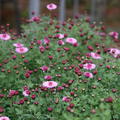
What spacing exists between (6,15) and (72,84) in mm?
6716

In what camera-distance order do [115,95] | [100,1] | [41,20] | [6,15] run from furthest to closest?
[6,15]
[100,1]
[41,20]
[115,95]

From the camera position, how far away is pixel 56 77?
355cm

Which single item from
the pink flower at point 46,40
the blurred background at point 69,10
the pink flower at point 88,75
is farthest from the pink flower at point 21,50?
the blurred background at point 69,10

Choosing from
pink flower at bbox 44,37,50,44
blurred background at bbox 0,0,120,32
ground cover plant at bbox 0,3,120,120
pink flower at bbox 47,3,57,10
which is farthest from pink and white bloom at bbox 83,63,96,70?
blurred background at bbox 0,0,120,32

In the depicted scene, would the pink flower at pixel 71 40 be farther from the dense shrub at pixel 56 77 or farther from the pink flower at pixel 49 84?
the pink flower at pixel 49 84

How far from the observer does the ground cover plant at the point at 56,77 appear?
9.82 ft

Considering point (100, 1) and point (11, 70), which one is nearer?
point (11, 70)

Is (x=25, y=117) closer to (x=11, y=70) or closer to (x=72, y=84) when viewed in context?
(x=72, y=84)

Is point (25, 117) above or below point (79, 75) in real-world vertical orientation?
below

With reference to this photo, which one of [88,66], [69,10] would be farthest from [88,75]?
[69,10]

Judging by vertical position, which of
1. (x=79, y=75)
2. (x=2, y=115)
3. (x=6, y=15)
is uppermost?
(x=79, y=75)

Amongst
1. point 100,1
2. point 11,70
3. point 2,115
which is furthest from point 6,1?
point 2,115

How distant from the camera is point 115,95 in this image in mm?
3232

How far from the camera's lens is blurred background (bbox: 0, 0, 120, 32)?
774cm
